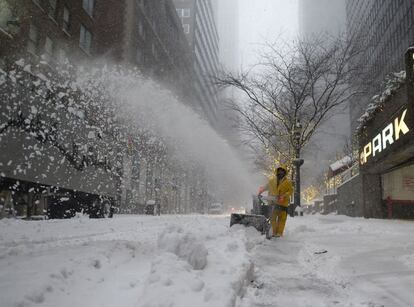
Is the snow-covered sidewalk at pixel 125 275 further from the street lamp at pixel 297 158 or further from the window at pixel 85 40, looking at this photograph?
the window at pixel 85 40

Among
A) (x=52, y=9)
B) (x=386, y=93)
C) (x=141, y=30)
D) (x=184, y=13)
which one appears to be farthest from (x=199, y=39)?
(x=386, y=93)

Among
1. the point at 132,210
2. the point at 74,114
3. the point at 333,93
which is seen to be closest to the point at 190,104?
the point at 132,210

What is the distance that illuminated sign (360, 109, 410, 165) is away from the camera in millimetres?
12266

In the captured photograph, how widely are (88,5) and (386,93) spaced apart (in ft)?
81.1

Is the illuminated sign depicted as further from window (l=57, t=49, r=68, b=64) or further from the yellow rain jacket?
window (l=57, t=49, r=68, b=64)

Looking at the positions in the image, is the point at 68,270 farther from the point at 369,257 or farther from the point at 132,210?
the point at 132,210

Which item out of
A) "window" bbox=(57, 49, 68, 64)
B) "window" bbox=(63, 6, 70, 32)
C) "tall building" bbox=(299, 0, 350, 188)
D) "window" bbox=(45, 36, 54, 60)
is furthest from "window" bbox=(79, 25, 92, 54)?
"tall building" bbox=(299, 0, 350, 188)

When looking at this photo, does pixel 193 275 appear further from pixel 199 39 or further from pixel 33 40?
pixel 199 39

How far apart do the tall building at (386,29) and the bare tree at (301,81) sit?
67.2 ft

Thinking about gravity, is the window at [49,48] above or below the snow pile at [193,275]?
above

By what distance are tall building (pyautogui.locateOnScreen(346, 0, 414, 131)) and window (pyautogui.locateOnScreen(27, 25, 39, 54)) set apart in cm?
2818

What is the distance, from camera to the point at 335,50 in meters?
18.7

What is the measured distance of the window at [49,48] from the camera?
2384 cm

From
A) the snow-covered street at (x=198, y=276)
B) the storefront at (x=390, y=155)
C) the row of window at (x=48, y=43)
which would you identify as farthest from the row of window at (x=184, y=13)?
the snow-covered street at (x=198, y=276)
